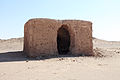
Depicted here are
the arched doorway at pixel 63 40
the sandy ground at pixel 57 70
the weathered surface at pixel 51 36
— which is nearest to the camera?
the sandy ground at pixel 57 70

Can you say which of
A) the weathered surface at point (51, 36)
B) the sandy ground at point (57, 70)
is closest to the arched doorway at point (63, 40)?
the weathered surface at point (51, 36)

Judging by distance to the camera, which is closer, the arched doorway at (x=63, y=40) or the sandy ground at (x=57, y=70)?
the sandy ground at (x=57, y=70)

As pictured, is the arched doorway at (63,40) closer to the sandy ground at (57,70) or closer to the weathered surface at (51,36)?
the weathered surface at (51,36)

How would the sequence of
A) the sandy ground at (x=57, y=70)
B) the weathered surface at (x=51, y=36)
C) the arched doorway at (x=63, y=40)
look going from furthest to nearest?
the arched doorway at (x=63, y=40), the weathered surface at (x=51, y=36), the sandy ground at (x=57, y=70)

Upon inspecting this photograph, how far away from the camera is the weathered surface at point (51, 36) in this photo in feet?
38.5

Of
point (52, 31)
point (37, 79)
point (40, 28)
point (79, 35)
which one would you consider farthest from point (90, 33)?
point (37, 79)

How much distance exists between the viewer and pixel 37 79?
5.09 metres

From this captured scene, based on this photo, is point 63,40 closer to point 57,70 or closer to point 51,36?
point 51,36

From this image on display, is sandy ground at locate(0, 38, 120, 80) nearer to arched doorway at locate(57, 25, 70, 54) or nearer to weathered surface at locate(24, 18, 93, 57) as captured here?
weathered surface at locate(24, 18, 93, 57)

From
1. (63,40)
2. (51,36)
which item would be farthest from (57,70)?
(63,40)

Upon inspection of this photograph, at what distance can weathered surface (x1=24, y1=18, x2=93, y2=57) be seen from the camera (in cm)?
1173

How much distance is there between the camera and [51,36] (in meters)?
12.3

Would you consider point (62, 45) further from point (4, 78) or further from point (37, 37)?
point (4, 78)

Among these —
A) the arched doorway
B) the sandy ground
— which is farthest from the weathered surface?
the arched doorway
